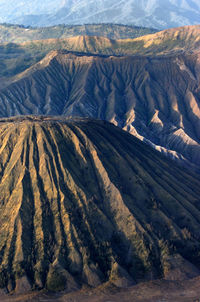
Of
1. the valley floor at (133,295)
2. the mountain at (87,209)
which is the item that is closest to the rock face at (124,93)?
the mountain at (87,209)

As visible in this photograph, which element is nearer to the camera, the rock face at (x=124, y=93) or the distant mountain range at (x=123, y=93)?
the rock face at (x=124, y=93)

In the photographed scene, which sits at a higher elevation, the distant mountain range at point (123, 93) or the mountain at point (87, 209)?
the distant mountain range at point (123, 93)

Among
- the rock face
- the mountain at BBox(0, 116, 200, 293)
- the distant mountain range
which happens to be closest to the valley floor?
the mountain at BBox(0, 116, 200, 293)

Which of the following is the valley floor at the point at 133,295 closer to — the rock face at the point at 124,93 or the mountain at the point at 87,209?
the mountain at the point at 87,209

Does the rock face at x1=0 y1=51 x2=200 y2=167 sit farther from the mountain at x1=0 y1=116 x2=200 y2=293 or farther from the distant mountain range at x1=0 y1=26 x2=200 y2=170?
the mountain at x1=0 y1=116 x2=200 y2=293

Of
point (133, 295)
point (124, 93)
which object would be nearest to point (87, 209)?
point (133, 295)

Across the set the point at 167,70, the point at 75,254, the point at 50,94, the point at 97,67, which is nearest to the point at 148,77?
the point at 167,70
